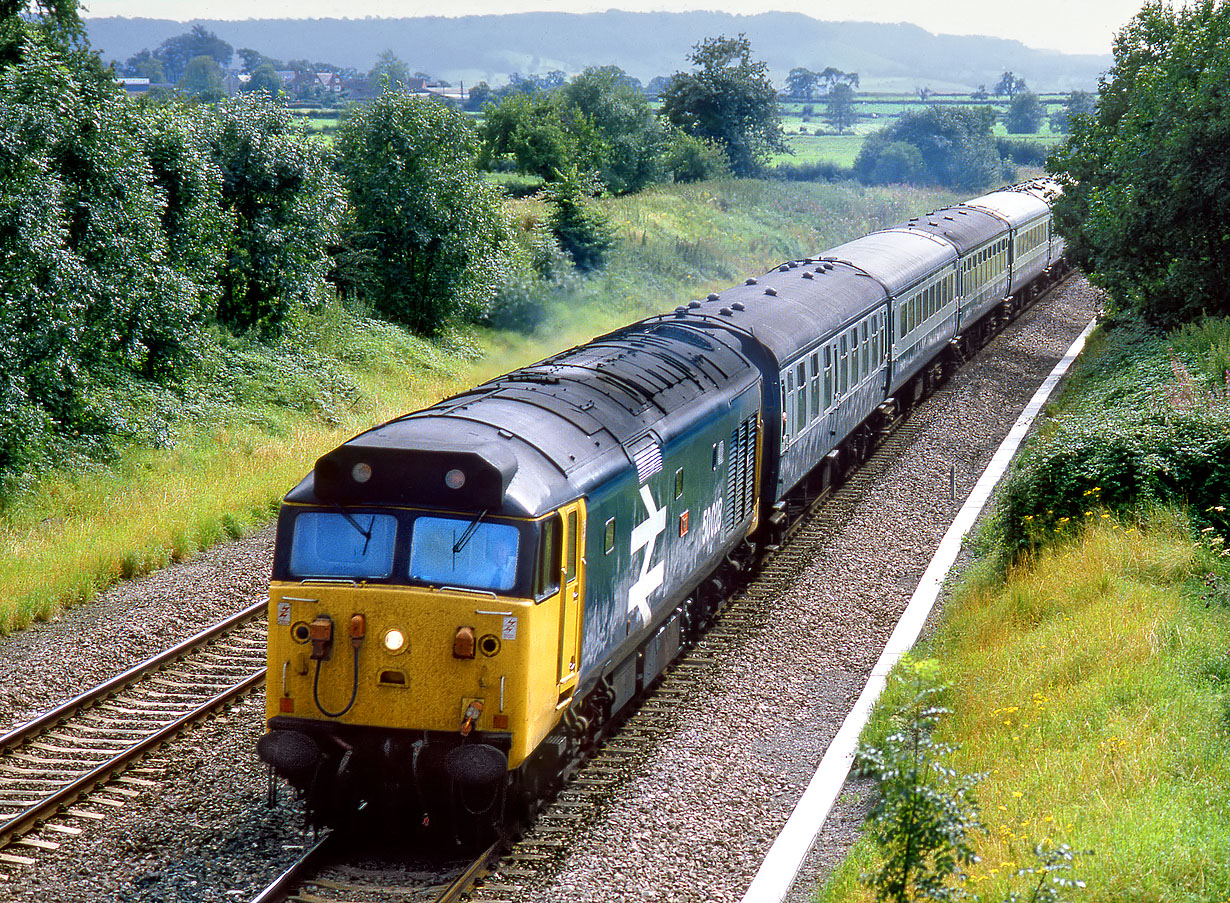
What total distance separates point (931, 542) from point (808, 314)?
3.89m

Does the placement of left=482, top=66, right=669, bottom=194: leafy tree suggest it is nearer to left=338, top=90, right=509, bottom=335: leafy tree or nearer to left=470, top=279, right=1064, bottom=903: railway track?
left=338, top=90, right=509, bottom=335: leafy tree

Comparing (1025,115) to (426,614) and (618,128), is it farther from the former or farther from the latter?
(426,614)

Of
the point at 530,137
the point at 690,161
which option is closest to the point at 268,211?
the point at 530,137

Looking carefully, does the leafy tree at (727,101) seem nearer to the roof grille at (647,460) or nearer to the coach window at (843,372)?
the coach window at (843,372)

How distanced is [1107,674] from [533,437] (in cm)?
545

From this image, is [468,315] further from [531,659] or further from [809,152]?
[809,152]

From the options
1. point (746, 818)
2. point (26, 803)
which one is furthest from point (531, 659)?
point (26, 803)

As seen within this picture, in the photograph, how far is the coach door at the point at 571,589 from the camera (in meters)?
9.13

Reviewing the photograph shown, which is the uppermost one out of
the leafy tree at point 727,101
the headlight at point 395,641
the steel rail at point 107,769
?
the leafy tree at point 727,101

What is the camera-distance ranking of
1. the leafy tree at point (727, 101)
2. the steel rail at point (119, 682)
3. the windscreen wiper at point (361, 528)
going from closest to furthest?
the windscreen wiper at point (361, 528) → the steel rail at point (119, 682) → the leafy tree at point (727, 101)

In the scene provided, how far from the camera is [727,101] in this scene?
230 feet

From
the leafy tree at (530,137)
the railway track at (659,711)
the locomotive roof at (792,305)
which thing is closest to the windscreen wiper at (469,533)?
the railway track at (659,711)

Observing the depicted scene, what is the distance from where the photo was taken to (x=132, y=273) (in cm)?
2148

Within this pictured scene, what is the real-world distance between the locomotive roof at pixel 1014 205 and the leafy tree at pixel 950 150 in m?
42.3
